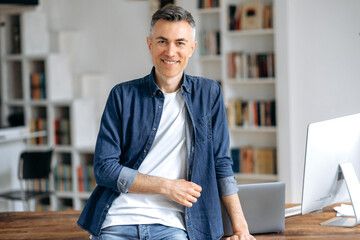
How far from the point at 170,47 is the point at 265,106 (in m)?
3.31

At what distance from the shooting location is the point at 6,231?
2.04m

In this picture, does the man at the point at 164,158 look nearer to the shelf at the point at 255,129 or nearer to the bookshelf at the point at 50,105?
the shelf at the point at 255,129

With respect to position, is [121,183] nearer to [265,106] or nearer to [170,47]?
[170,47]

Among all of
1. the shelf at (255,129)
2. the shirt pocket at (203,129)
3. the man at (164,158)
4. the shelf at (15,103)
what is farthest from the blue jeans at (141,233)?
the shelf at (15,103)

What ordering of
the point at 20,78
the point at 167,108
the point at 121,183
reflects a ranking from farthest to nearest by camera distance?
the point at 20,78 → the point at 167,108 → the point at 121,183

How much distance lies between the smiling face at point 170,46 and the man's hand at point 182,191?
387 mm

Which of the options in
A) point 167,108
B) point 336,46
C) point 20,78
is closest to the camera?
point 167,108

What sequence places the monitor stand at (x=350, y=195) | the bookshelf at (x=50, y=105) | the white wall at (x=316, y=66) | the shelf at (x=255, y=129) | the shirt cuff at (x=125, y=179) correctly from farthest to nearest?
the bookshelf at (x=50, y=105) → the shelf at (x=255, y=129) → the white wall at (x=316, y=66) → the monitor stand at (x=350, y=195) → the shirt cuff at (x=125, y=179)

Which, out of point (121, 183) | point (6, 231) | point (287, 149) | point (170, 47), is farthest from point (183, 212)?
point (287, 149)

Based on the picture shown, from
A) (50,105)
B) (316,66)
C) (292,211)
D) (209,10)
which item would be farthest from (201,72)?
(292,211)

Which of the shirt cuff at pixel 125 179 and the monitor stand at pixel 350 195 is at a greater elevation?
the shirt cuff at pixel 125 179

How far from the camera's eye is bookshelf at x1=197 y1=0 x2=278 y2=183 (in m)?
4.89

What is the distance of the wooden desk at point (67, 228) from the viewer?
6.25 feet

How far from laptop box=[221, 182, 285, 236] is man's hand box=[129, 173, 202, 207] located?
0.96 ft
